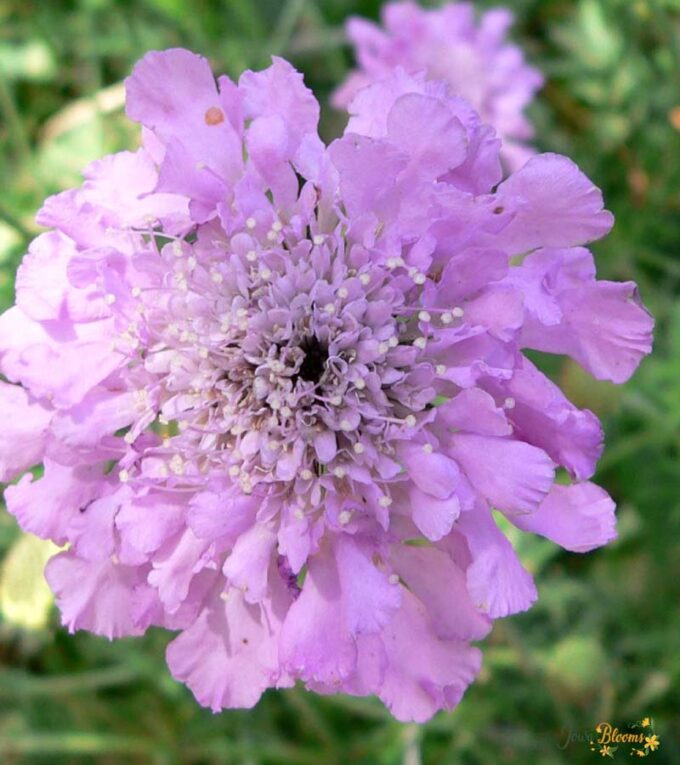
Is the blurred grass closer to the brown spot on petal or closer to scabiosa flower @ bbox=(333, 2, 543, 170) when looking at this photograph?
scabiosa flower @ bbox=(333, 2, 543, 170)

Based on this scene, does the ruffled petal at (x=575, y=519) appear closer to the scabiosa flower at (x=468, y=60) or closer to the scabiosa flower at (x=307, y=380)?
the scabiosa flower at (x=307, y=380)

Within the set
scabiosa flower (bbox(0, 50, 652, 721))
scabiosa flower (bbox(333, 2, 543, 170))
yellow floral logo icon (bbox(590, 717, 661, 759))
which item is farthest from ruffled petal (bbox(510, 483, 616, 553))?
scabiosa flower (bbox(333, 2, 543, 170))

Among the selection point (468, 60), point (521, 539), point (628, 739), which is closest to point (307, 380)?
point (521, 539)

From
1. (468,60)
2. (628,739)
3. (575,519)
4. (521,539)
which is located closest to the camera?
(575,519)

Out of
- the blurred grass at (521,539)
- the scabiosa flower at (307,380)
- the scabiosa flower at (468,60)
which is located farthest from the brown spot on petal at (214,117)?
the scabiosa flower at (468,60)

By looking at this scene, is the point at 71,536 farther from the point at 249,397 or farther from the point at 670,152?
the point at 670,152

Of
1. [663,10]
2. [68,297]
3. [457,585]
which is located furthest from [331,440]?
[663,10]

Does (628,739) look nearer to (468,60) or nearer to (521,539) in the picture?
(521,539)
